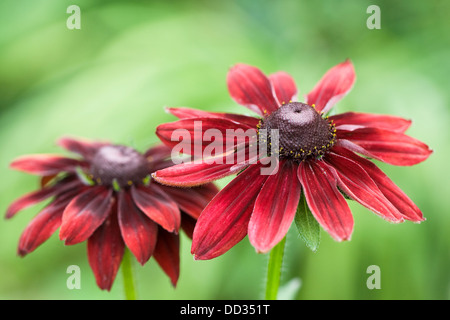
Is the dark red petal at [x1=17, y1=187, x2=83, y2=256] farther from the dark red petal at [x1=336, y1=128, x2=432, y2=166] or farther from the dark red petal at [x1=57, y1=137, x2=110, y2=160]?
the dark red petal at [x1=336, y1=128, x2=432, y2=166]

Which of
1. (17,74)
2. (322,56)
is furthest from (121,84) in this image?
(322,56)

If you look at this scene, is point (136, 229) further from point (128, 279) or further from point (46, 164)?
point (46, 164)

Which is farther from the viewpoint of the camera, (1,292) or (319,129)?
(1,292)

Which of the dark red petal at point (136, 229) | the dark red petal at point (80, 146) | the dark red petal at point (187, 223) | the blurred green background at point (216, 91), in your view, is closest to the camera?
the dark red petal at point (136, 229)

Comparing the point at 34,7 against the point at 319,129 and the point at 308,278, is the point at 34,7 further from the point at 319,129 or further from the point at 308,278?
the point at 319,129

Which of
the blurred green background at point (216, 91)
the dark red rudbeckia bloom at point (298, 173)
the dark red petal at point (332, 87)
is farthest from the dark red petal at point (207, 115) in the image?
the blurred green background at point (216, 91)

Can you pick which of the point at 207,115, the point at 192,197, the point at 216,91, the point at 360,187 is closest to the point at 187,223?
the point at 192,197

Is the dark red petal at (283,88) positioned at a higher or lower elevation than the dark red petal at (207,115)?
higher

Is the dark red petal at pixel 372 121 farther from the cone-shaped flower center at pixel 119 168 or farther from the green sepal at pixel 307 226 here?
the cone-shaped flower center at pixel 119 168

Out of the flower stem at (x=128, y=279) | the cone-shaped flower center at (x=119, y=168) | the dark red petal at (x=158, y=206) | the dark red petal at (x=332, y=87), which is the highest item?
the dark red petal at (x=332, y=87)
